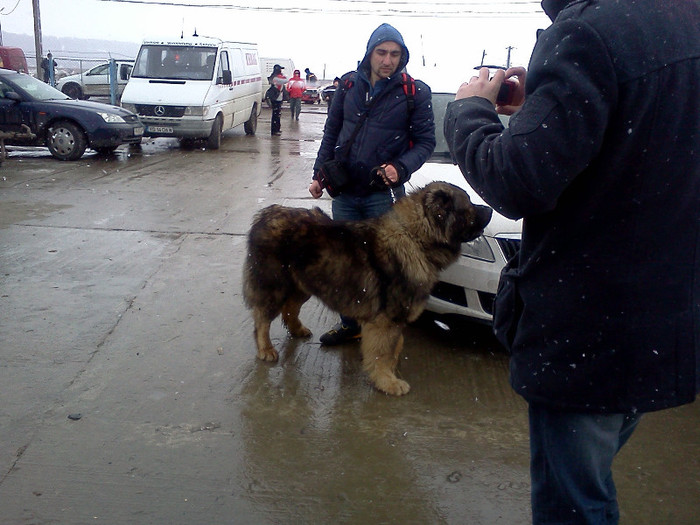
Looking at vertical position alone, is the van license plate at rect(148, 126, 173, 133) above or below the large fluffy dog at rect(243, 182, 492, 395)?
below

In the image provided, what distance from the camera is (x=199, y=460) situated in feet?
10.5

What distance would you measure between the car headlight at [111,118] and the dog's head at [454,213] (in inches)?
428

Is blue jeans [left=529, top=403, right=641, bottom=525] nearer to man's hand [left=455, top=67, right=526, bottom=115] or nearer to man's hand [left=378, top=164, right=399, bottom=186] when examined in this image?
man's hand [left=455, top=67, right=526, bottom=115]

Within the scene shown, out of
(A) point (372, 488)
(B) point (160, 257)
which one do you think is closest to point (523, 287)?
(A) point (372, 488)

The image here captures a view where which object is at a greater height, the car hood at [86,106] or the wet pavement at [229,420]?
the car hood at [86,106]

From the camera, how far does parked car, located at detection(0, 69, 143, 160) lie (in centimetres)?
1262

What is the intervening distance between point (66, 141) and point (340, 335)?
10.1 meters

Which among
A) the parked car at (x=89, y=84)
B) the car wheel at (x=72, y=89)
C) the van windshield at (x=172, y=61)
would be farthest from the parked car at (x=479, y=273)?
the car wheel at (x=72, y=89)

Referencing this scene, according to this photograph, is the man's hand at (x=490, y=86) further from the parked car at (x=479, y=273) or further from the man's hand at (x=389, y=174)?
the parked car at (x=479, y=273)

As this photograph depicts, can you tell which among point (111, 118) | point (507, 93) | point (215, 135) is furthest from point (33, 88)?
point (507, 93)

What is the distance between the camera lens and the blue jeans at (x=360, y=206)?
4379mm

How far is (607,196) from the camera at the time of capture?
149cm

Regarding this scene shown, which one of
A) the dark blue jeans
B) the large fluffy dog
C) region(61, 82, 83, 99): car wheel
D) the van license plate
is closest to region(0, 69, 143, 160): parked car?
the van license plate

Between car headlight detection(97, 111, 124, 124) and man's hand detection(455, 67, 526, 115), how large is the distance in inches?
487
